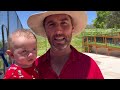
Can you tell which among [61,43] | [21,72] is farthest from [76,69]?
[21,72]

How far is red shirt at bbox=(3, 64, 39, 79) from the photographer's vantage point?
98 centimetres

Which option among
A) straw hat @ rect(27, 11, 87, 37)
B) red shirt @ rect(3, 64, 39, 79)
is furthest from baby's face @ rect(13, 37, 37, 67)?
straw hat @ rect(27, 11, 87, 37)

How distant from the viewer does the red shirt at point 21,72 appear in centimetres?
98

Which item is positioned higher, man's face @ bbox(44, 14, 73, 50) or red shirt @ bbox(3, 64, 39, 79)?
man's face @ bbox(44, 14, 73, 50)

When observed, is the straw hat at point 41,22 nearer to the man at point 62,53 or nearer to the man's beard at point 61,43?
the man at point 62,53

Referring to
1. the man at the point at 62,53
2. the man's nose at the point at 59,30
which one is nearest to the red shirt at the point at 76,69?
the man at the point at 62,53

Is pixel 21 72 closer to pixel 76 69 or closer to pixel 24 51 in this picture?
pixel 24 51

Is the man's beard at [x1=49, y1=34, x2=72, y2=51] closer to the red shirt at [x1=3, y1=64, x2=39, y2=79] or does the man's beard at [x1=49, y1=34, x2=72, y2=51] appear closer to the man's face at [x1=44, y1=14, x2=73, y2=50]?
the man's face at [x1=44, y1=14, x2=73, y2=50]

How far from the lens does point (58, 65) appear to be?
114 cm

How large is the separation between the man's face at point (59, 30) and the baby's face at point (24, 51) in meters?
0.09
